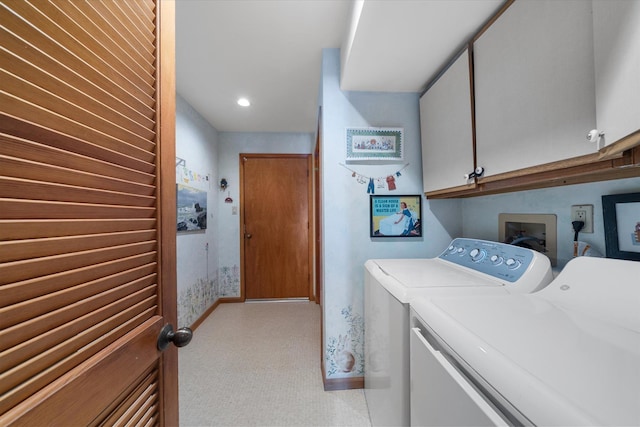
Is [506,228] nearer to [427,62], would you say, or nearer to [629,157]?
[629,157]

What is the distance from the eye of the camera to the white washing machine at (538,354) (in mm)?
391

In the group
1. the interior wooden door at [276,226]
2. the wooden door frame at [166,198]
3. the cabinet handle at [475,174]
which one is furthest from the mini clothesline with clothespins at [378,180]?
the interior wooden door at [276,226]

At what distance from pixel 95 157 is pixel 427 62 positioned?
1540 millimetres

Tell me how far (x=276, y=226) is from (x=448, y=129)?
251 cm

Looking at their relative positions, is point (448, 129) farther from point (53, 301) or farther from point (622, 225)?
point (53, 301)

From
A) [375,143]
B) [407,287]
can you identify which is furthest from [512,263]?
[375,143]

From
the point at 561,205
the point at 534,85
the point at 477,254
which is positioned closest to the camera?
the point at 534,85

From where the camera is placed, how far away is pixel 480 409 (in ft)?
1.60

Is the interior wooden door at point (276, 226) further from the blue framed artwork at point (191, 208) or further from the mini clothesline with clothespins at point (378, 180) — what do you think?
the mini clothesline with clothespins at point (378, 180)

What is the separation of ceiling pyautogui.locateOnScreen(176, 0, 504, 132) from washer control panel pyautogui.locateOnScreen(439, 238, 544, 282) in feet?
3.34

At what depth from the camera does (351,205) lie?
1.64m

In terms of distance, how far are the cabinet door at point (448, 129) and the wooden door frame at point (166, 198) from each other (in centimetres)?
122

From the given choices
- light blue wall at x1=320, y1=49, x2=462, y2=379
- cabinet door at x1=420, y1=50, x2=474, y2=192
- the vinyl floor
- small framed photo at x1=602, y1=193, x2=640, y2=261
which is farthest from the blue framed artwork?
small framed photo at x1=602, y1=193, x2=640, y2=261

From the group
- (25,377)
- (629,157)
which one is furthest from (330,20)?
(25,377)
